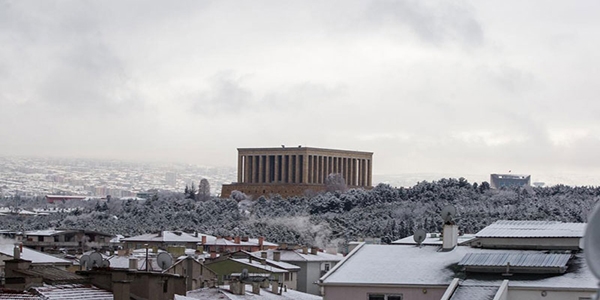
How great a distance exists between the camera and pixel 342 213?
534ft

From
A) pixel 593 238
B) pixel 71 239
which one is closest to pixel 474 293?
pixel 593 238

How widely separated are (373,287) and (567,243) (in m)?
4.61

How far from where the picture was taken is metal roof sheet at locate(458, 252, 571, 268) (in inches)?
1085

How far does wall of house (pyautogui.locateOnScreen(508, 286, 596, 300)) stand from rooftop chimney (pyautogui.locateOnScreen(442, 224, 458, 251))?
454cm

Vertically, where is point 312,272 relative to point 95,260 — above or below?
below

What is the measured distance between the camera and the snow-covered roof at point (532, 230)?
30078 millimetres

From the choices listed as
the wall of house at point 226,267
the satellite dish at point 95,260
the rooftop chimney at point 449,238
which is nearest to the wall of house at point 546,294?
the rooftop chimney at point 449,238

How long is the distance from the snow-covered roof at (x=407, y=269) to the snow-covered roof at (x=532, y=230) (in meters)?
0.65

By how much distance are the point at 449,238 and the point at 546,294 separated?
211 inches

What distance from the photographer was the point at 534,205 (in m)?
135

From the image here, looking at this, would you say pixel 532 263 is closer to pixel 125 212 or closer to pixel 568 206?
pixel 568 206

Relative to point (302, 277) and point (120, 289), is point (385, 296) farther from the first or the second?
point (302, 277)

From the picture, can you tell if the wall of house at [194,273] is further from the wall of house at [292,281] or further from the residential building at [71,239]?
the residential building at [71,239]

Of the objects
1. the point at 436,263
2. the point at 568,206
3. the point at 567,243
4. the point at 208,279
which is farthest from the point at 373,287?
the point at 568,206
